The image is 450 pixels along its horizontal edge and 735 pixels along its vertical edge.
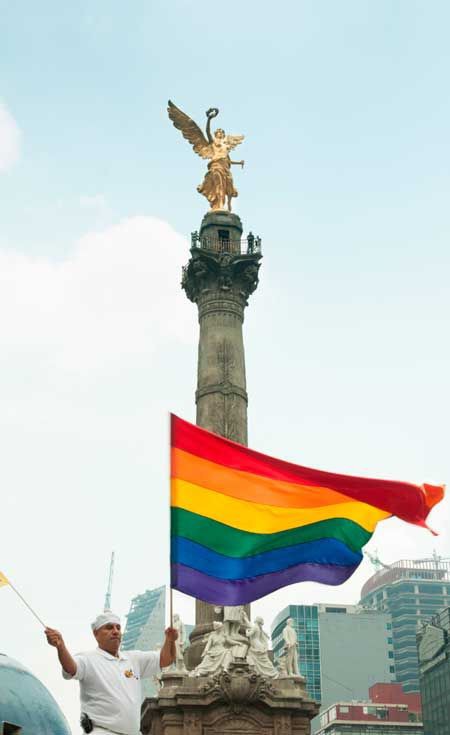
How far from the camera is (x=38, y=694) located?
18469mm

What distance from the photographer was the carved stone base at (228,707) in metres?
32.8

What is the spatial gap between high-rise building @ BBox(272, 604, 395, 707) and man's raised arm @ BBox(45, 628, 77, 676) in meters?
111

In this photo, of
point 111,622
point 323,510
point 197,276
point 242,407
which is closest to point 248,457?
point 323,510

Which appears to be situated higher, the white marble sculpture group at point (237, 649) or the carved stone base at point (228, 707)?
the white marble sculpture group at point (237, 649)

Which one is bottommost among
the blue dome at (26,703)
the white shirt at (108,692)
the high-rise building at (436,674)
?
the white shirt at (108,692)

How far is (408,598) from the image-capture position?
156m

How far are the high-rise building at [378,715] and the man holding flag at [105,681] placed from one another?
286 feet

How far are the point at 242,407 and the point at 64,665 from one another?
108ft

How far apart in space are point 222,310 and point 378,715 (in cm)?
6440

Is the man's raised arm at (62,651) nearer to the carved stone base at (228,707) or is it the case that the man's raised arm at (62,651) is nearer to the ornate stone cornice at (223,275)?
the carved stone base at (228,707)

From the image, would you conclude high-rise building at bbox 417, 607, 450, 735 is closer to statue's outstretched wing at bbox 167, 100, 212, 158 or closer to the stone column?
the stone column

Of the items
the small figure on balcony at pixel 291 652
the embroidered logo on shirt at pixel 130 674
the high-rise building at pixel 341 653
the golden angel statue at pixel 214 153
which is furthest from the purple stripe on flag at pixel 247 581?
the high-rise building at pixel 341 653

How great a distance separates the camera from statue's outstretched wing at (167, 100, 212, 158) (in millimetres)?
47406

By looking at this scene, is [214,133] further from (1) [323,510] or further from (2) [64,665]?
(2) [64,665]
